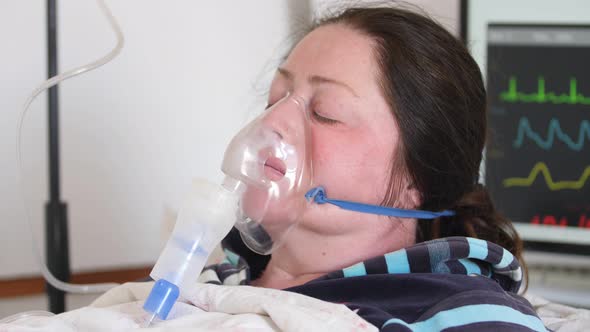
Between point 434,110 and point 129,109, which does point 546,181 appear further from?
point 129,109

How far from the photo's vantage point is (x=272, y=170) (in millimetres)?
1035

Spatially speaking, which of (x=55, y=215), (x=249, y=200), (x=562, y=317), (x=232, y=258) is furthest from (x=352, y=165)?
(x=55, y=215)

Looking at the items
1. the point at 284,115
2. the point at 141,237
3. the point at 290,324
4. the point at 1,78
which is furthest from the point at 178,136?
the point at 290,324

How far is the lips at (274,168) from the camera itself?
1.03 meters

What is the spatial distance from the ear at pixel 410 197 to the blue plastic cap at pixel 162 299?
41 centimetres

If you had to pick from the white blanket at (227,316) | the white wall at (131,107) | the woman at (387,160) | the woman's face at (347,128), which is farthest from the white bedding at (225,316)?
the white wall at (131,107)

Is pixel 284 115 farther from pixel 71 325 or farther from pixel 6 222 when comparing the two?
pixel 6 222

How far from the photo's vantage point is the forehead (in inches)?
42.3

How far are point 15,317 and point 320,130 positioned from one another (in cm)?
46

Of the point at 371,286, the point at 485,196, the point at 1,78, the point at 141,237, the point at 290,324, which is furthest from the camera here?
the point at 141,237

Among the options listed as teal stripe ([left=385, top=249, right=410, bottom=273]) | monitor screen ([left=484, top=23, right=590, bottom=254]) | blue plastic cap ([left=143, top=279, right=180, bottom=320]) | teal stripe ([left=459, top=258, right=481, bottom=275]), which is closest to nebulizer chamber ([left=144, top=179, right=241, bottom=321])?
blue plastic cap ([left=143, top=279, right=180, bottom=320])

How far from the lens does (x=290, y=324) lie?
0.82m

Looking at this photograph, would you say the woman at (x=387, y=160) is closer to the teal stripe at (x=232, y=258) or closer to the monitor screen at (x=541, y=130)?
the teal stripe at (x=232, y=258)

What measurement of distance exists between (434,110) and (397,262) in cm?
24
